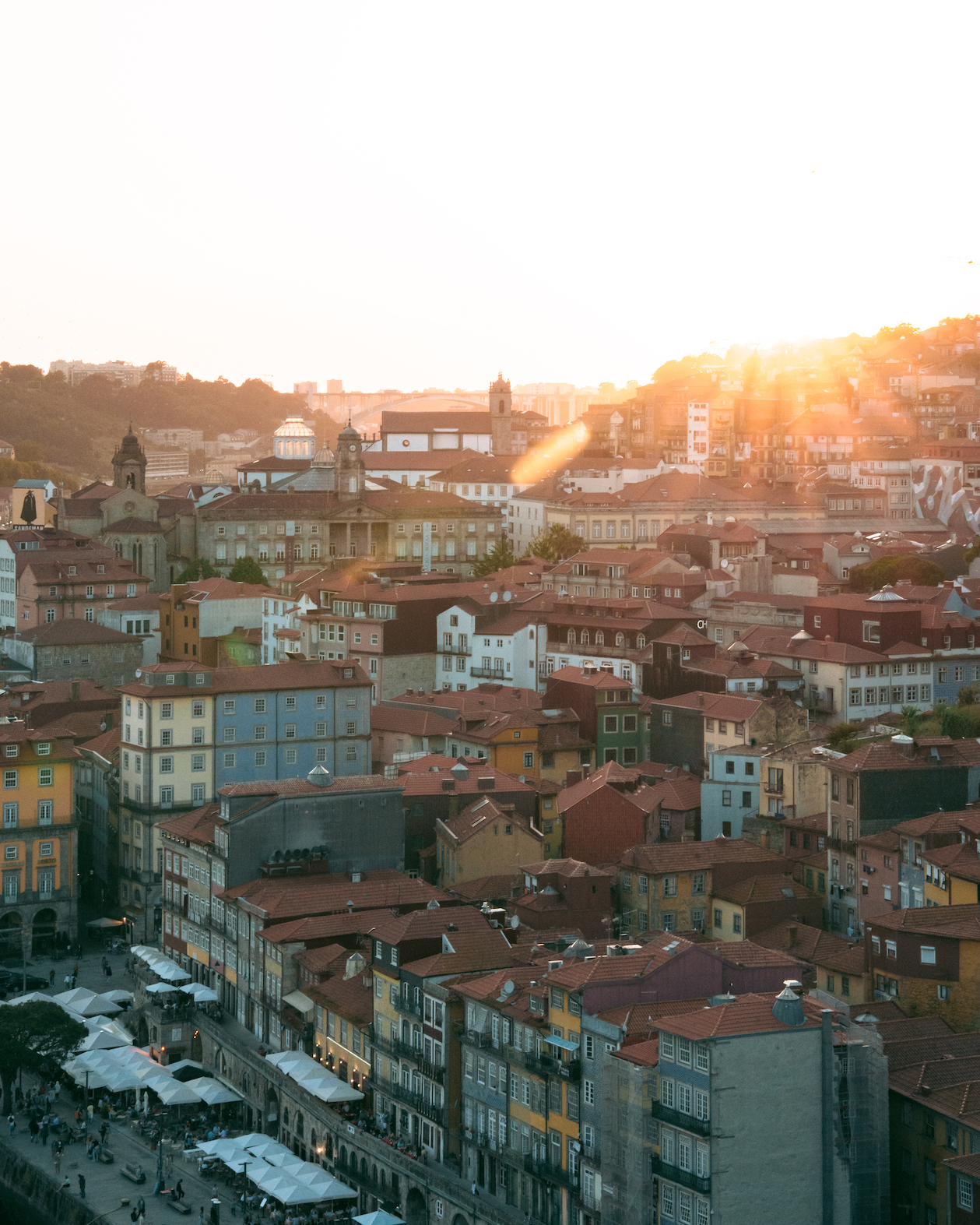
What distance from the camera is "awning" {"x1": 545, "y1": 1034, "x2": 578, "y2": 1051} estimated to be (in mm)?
32531

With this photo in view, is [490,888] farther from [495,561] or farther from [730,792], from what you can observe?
[495,561]

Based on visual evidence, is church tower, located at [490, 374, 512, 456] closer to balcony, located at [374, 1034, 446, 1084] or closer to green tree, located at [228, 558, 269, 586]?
green tree, located at [228, 558, 269, 586]

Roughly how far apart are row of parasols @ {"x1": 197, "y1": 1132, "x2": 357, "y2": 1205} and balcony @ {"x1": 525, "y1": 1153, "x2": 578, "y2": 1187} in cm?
262

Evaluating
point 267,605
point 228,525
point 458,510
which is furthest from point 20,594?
point 458,510

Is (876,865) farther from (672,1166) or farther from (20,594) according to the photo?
(20,594)

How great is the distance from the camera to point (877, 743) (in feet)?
158

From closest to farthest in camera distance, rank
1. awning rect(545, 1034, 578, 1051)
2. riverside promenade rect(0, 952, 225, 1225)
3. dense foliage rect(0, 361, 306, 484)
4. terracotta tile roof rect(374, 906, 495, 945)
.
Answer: awning rect(545, 1034, 578, 1051) < riverside promenade rect(0, 952, 225, 1225) < terracotta tile roof rect(374, 906, 495, 945) < dense foliage rect(0, 361, 306, 484)

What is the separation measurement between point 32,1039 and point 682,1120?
53.2ft

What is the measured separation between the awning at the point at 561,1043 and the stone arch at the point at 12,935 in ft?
72.8

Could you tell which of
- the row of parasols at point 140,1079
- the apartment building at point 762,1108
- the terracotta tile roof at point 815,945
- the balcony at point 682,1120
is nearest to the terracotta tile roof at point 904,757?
the terracotta tile roof at point 815,945

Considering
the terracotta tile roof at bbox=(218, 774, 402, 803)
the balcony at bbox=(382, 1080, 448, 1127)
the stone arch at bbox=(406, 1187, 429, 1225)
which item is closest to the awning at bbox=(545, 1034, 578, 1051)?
the balcony at bbox=(382, 1080, 448, 1127)

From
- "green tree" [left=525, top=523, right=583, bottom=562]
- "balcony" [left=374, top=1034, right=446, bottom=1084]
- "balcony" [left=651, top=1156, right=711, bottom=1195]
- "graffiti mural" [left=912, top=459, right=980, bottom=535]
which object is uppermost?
"graffiti mural" [left=912, top=459, right=980, bottom=535]

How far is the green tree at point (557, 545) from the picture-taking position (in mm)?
88438

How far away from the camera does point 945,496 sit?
334ft
